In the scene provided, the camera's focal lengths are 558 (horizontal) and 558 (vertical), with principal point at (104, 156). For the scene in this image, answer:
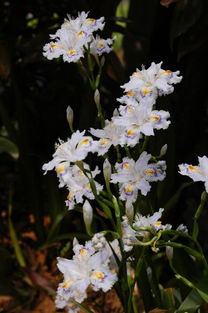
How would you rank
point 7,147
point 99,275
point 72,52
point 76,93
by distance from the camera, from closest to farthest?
1. point 99,275
2. point 72,52
3. point 7,147
4. point 76,93

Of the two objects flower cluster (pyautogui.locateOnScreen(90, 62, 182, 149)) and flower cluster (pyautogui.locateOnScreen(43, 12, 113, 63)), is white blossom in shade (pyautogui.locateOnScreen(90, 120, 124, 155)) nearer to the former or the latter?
flower cluster (pyautogui.locateOnScreen(90, 62, 182, 149))

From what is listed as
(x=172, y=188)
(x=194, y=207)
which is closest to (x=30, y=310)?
(x=172, y=188)

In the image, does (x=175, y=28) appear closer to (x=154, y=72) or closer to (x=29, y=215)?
(x=154, y=72)

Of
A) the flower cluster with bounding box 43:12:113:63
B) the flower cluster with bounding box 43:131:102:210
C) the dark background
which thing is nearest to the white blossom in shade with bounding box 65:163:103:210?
the flower cluster with bounding box 43:131:102:210

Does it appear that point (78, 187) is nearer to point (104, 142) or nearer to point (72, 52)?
point (104, 142)

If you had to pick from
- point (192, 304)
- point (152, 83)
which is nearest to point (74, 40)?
point (152, 83)

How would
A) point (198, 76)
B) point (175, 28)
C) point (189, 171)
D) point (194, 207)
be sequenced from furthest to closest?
point (194, 207) < point (198, 76) < point (175, 28) < point (189, 171)
